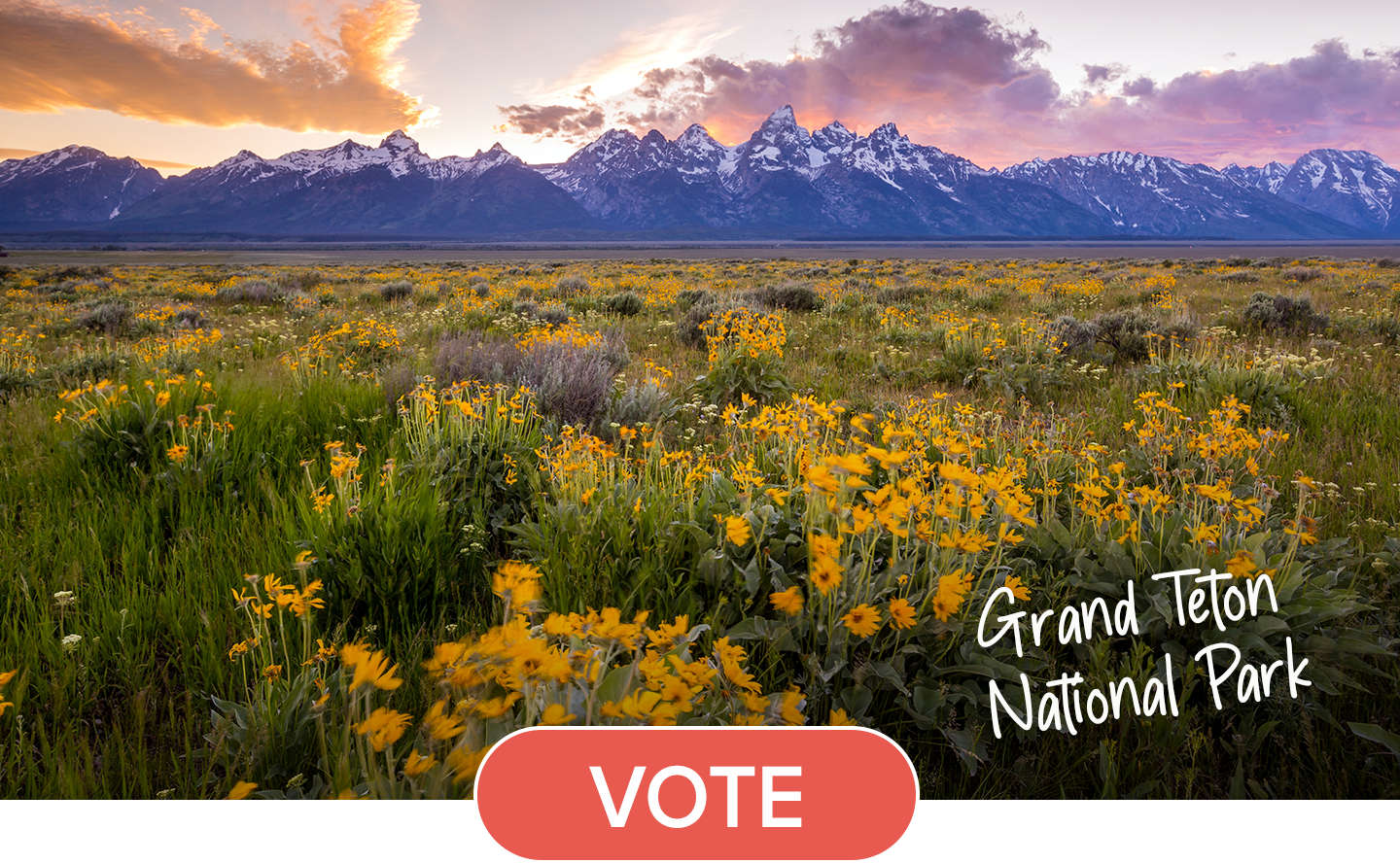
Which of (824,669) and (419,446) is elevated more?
(419,446)

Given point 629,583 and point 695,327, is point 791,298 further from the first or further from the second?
point 629,583

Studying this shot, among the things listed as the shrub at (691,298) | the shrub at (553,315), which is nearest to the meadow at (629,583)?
the shrub at (553,315)

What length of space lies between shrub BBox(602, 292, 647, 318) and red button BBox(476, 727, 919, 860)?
11.2 m

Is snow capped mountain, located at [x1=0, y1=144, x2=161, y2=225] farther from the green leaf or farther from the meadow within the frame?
the green leaf

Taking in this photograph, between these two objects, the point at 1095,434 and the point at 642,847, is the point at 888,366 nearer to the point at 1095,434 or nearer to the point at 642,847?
the point at 1095,434

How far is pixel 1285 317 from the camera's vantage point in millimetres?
8273

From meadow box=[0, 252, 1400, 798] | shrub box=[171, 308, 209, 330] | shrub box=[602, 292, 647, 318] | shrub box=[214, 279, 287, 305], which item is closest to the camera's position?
meadow box=[0, 252, 1400, 798]

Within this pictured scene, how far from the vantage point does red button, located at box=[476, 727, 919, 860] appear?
1069 mm

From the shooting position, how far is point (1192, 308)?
422 inches

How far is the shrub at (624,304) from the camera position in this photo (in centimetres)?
1204

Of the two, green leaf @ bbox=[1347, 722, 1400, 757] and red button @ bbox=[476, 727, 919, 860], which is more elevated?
red button @ bbox=[476, 727, 919, 860]

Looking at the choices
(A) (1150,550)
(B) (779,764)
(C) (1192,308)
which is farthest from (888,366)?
(C) (1192,308)

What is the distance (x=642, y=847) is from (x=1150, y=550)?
1850 mm

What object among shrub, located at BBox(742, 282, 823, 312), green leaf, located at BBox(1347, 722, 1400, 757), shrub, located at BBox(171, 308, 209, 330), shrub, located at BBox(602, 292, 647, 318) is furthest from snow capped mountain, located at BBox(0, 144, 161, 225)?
shrub, located at BBox(742, 282, 823, 312)
